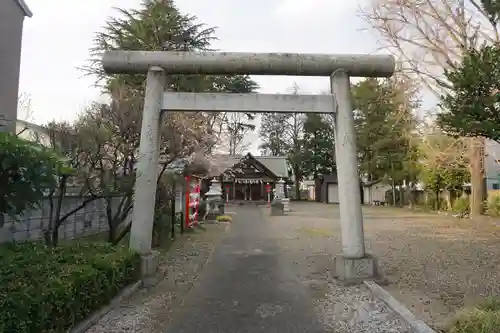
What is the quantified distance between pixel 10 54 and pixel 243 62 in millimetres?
7959

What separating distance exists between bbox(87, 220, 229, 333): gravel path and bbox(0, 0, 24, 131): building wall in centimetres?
631

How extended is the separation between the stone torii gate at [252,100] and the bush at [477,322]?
3020 mm

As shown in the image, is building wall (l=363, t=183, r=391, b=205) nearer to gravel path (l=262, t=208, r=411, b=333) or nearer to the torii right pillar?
gravel path (l=262, t=208, r=411, b=333)

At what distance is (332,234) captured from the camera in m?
15.5

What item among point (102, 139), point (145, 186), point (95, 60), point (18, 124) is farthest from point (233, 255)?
point (95, 60)

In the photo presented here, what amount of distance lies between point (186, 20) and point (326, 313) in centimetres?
1430

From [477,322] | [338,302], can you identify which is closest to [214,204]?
[338,302]

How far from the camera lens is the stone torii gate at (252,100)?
786 centimetres

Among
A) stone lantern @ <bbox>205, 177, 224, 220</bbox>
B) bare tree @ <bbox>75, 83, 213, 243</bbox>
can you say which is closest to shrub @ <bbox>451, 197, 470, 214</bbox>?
stone lantern @ <bbox>205, 177, 224, 220</bbox>

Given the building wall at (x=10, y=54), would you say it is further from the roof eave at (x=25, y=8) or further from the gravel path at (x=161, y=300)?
the gravel path at (x=161, y=300)

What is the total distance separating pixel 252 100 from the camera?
8.00 meters

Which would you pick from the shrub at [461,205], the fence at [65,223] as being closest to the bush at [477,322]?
the fence at [65,223]

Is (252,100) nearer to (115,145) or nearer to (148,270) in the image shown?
(115,145)

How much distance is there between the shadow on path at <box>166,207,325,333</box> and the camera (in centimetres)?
532
